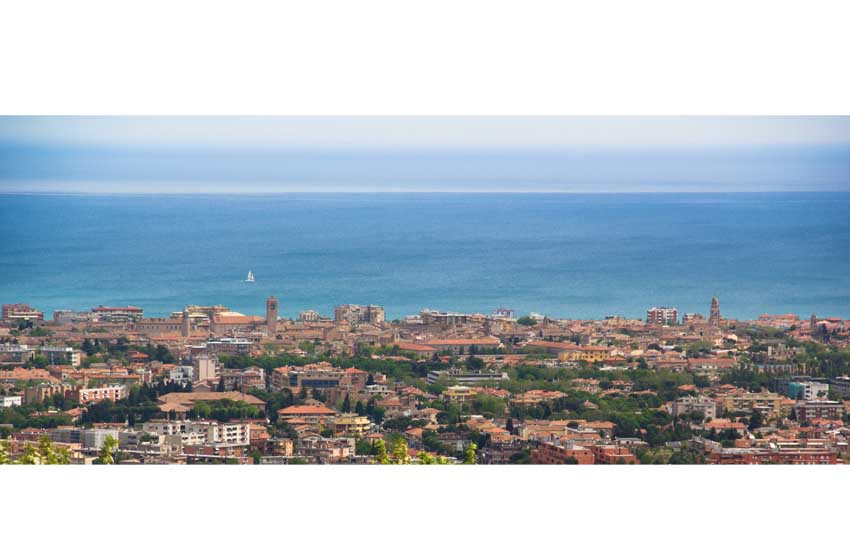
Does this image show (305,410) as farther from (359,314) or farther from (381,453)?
(359,314)

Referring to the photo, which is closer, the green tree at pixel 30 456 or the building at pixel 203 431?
the green tree at pixel 30 456

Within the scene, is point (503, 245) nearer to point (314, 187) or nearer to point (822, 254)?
point (314, 187)

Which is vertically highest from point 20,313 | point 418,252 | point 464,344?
point 418,252

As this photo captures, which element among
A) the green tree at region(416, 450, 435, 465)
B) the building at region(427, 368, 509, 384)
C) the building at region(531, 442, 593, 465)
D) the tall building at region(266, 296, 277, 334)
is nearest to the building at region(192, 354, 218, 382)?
the tall building at region(266, 296, 277, 334)

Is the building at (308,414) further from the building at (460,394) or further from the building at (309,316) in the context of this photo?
the building at (309,316)

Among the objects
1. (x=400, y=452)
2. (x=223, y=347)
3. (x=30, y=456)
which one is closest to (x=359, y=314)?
(x=223, y=347)

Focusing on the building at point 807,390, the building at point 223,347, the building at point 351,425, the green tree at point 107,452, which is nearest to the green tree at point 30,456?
the green tree at point 107,452
